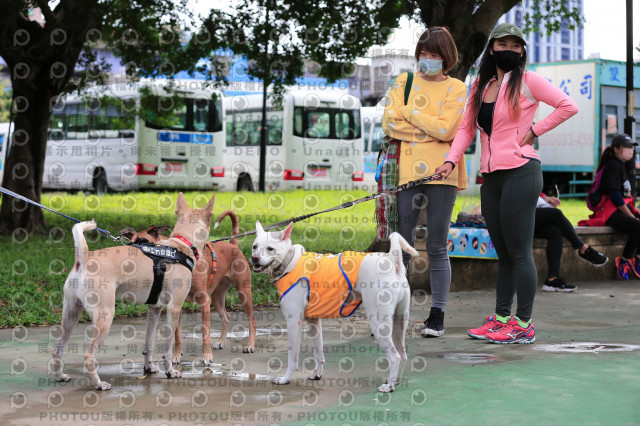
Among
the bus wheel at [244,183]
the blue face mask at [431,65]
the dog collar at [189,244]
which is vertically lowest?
the dog collar at [189,244]

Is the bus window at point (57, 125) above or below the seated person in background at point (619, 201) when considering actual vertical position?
above

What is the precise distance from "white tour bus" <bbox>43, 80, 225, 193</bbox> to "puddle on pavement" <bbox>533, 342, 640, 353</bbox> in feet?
69.8

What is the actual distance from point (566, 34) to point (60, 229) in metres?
167

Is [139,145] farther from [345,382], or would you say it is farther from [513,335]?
[345,382]

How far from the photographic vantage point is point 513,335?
20.8 feet

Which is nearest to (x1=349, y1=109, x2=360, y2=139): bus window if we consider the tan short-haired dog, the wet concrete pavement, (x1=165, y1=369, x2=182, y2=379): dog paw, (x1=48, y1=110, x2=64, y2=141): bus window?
(x1=48, y1=110, x2=64, y2=141): bus window

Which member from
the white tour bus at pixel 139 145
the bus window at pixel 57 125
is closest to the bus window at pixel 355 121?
the white tour bus at pixel 139 145

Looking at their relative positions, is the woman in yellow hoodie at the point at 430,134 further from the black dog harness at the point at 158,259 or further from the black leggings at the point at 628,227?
the black leggings at the point at 628,227

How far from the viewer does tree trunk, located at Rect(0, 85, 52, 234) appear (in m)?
14.0

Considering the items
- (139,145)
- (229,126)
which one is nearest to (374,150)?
(229,126)

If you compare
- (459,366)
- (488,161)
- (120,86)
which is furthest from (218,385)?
(120,86)

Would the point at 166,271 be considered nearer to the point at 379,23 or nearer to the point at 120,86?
the point at 379,23

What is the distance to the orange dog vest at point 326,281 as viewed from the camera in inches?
200

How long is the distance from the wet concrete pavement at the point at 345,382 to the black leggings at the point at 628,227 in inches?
143
